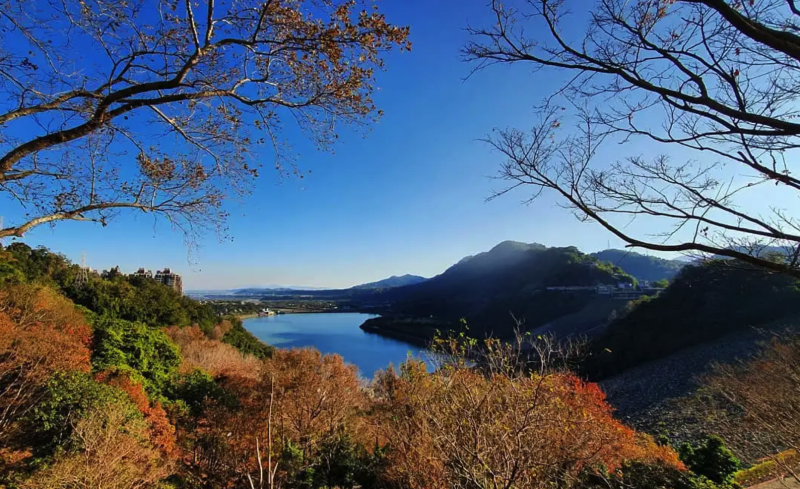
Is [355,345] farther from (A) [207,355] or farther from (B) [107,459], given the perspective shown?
(B) [107,459]

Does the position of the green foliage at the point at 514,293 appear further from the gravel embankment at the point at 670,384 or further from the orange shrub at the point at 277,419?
the orange shrub at the point at 277,419

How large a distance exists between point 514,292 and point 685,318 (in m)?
37.3

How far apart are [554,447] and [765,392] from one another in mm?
6251

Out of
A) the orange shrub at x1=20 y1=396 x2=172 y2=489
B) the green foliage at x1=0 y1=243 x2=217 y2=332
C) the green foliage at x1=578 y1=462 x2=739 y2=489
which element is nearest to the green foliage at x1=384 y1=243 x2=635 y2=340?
the green foliage at x1=0 y1=243 x2=217 y2=332

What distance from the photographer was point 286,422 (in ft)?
36.6

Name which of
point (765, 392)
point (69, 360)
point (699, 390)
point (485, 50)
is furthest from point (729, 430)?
point (69, 360)

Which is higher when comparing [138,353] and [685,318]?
[138,353]

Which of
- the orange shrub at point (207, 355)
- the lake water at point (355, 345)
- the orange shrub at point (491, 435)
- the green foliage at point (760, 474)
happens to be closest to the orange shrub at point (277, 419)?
the orange shrub at point (491, 435)

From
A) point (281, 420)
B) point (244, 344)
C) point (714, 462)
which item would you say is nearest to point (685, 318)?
point (714, 462)

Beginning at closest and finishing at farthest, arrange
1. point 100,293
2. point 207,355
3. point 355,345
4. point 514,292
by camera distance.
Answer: point 207,355, point 100,293, point 355,345, point 514,292

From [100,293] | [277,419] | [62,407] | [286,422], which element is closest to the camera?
[62,407]

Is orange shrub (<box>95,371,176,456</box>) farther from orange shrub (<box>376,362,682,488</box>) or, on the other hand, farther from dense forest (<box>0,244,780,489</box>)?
orange shrub (<box>376,362,682,488</box>)

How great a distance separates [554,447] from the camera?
557cm

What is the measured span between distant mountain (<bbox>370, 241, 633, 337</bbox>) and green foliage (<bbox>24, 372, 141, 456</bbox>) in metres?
41.0
